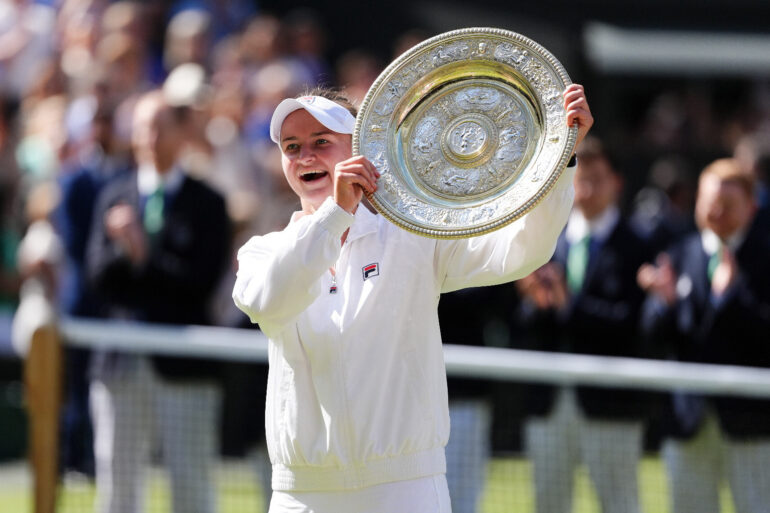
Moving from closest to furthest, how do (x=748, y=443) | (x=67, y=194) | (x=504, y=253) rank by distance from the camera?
(x=504, y=253) → (x=748, y=443) → (x=67, y=194)

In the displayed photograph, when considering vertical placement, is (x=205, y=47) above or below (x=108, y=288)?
above

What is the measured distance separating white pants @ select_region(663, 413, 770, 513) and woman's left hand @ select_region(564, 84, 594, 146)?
2675 mm

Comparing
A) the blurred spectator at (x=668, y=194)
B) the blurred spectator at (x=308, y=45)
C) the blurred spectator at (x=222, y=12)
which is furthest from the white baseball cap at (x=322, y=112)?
the blurred spectator at (x=222, y=12)

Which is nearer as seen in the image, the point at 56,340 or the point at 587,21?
the point at 56,340

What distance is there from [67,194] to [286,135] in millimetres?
4289

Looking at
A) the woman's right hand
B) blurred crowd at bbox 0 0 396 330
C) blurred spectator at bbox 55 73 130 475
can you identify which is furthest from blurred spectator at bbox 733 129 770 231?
the woman's right hand

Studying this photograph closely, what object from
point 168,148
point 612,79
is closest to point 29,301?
point 168,148

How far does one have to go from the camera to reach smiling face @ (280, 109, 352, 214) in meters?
3.93

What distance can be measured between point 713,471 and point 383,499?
2.60m

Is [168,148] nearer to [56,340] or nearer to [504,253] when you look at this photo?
[56,340]

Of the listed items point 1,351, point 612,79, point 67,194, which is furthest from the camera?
point 612,79

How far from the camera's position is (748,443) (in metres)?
5.88

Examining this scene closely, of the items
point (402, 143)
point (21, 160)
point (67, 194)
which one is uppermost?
point (21, 160)

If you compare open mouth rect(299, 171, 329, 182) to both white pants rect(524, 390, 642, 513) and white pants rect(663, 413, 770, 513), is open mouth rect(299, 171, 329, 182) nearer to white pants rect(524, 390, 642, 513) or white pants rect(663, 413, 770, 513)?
white pants rect(524, 390, 642, 513)
